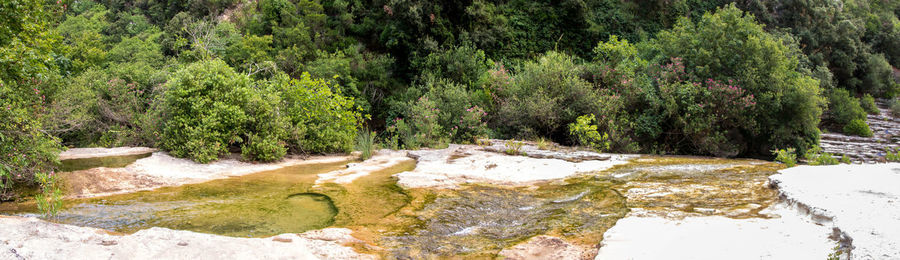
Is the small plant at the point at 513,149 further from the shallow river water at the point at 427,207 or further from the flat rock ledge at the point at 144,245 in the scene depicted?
the flat rock ledge at the point at 144,245

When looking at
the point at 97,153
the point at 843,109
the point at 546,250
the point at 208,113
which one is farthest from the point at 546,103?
the point at 843,109

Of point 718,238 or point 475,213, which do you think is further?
point 475,213

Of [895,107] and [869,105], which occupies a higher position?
[869,105]

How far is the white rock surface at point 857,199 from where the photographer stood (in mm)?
3119

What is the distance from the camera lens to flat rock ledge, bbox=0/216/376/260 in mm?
3352

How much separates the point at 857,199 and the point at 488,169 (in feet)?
16.3

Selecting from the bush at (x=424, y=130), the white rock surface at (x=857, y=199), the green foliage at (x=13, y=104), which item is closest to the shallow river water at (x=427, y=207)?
the white rock surface at (x=857, y=199)

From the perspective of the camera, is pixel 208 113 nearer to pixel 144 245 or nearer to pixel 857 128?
pixel 144 245

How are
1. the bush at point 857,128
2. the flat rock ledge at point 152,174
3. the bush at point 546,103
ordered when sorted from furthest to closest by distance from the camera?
1. the bush at point 857,128
2. the bush at point 546,103
3. the flat rock ledge at point 152,174

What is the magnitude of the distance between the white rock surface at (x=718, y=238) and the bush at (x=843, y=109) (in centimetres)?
2589

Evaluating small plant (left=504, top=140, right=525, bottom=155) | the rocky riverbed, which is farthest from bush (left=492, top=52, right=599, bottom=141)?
the rocky riverbed

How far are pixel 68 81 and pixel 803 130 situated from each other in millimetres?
24103

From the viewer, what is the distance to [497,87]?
16.6m

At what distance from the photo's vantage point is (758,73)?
47.8 feet
